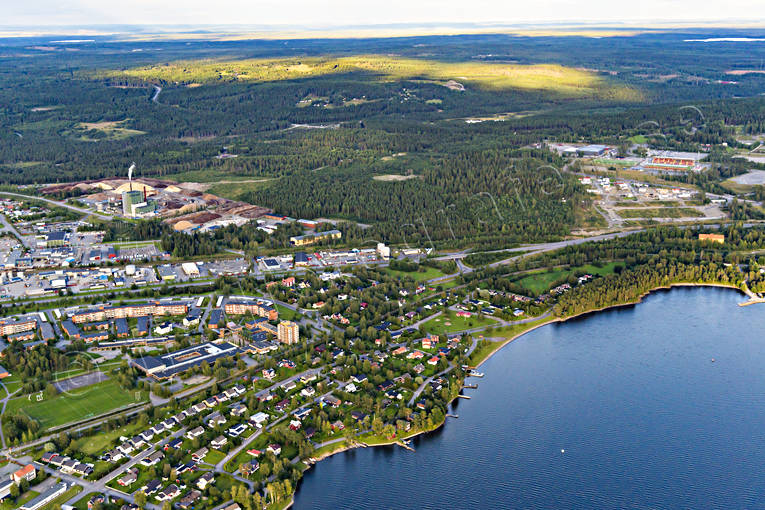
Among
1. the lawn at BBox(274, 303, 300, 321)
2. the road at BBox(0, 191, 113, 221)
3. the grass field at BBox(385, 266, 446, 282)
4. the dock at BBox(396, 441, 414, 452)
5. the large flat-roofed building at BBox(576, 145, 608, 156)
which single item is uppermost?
the large flat-roofed building at BBox(576, 145, 608, 156)

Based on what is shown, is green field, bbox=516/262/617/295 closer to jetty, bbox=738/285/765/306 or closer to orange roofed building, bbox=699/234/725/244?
jetty, bbox=738/285/765/306

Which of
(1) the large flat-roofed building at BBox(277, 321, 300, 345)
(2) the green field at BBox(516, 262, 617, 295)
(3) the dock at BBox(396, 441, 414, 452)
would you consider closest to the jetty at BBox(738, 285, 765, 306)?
(2) the green field at BBox(516, 262, 617, 295)

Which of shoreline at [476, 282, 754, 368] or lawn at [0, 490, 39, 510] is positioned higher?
shoreline at [476, 282, 754, 368]

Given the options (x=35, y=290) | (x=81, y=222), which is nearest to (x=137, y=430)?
(x=35, y=290)

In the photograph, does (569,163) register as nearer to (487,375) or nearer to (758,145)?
(758,145)

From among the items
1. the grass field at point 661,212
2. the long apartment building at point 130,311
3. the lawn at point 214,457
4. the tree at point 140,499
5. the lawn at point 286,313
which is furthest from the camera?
the grass field at point 661,212

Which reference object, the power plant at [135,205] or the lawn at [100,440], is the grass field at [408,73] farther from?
the lawn at [100,440]

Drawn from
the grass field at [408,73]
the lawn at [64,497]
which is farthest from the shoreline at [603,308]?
the grass field at [408,73]
